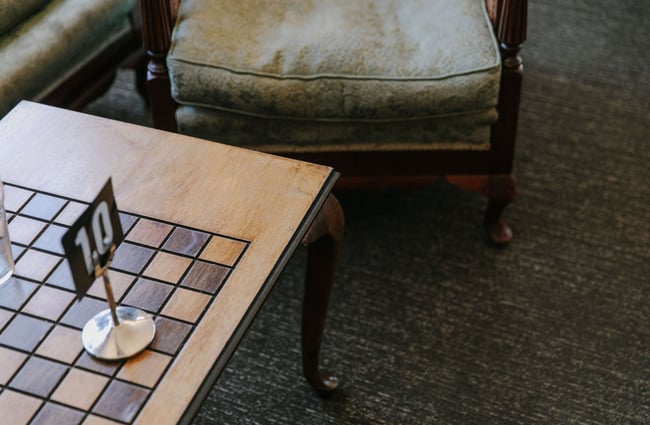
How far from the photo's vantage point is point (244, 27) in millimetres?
1326

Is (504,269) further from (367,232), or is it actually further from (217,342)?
(217,342)

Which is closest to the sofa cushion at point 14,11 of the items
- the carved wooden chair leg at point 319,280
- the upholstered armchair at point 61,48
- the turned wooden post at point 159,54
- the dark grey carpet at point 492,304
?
the upholstered armchair at point 61,48

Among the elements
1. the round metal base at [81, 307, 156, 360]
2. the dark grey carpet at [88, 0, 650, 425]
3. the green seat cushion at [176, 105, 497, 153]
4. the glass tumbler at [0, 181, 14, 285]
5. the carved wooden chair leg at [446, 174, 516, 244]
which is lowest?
the dark grey carpet at [88, 0, 650, 425]

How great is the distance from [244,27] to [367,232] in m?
0.46

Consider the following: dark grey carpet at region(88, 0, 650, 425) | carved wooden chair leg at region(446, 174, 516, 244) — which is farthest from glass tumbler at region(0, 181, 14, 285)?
carved wooden chair leg at region(446, 174, 516, 244)

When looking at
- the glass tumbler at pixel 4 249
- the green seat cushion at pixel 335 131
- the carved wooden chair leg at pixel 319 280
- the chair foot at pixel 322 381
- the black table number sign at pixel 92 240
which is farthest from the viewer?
the green seat cushion at pixel 335 131

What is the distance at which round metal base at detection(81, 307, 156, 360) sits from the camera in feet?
2.40

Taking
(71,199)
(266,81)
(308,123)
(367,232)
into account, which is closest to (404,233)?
(367,232)

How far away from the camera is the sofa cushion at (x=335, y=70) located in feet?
4.08

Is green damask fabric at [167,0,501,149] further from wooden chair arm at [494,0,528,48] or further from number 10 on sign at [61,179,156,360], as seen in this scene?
number 10 on sign at [61,179,156,360]

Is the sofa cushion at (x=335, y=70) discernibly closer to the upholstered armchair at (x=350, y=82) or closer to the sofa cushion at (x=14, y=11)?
the upholstered armchair at (x=350, y=82)

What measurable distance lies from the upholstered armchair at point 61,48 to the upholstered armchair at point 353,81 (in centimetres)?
20

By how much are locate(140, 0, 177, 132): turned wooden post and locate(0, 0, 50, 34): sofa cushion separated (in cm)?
26

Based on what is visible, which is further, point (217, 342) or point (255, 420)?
point (255, 420)
